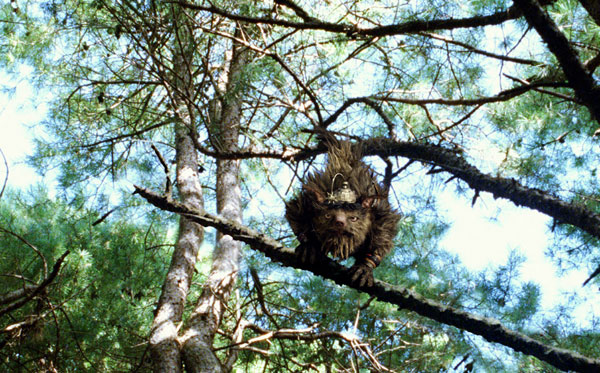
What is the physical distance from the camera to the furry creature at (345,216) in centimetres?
293

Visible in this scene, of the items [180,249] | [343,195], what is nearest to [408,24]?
[343,195]

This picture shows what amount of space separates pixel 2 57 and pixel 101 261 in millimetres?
2529

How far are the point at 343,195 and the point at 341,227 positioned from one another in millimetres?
280

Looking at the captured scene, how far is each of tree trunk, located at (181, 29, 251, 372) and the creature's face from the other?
0.97 metres

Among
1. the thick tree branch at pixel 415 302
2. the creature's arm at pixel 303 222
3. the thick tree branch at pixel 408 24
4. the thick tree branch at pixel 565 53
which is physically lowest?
the thick tree branch at pixel 415 302

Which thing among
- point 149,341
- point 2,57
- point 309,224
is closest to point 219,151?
point 309,224

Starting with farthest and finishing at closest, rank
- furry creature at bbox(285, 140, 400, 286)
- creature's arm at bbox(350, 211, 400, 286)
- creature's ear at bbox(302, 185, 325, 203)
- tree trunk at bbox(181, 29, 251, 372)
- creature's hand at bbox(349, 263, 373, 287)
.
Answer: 1. tree trunk at bbox(181, 29, 251, 372)
2. creature's arm at bbox(350, 211, 400, 286)
3. creature's ear at bbox(302, 185, 325, 203)
4. furry creature at bbox(285, 140, 400, 286)
5. creature's hand at bbox(349, 263, 373, 287)

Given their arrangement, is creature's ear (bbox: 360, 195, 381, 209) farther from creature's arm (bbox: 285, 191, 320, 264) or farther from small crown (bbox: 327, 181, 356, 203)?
creature's arm (bbox: 285, 191, 320, 264)

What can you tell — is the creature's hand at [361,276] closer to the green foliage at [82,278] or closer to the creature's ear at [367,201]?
the creature's ear at [367,201]

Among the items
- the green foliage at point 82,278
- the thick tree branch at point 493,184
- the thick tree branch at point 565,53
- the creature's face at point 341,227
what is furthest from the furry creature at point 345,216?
the green foliage at point 82,278

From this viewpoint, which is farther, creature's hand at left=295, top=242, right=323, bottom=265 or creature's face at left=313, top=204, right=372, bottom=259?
creature's face at left=313, top=204, right=372, bottom=259

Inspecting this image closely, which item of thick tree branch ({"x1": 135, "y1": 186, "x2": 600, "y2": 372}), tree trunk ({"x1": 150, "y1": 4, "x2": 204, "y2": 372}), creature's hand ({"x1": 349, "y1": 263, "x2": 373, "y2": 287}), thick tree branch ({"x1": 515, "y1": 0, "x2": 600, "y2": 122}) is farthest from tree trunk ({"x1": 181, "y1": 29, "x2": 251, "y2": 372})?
thick tree branch ({"x1": 515, "y1": 0, "x2": 600, "y2": 122})

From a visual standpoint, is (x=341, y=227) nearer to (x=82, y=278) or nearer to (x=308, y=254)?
(x=308, y=254)

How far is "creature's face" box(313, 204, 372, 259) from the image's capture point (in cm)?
293
